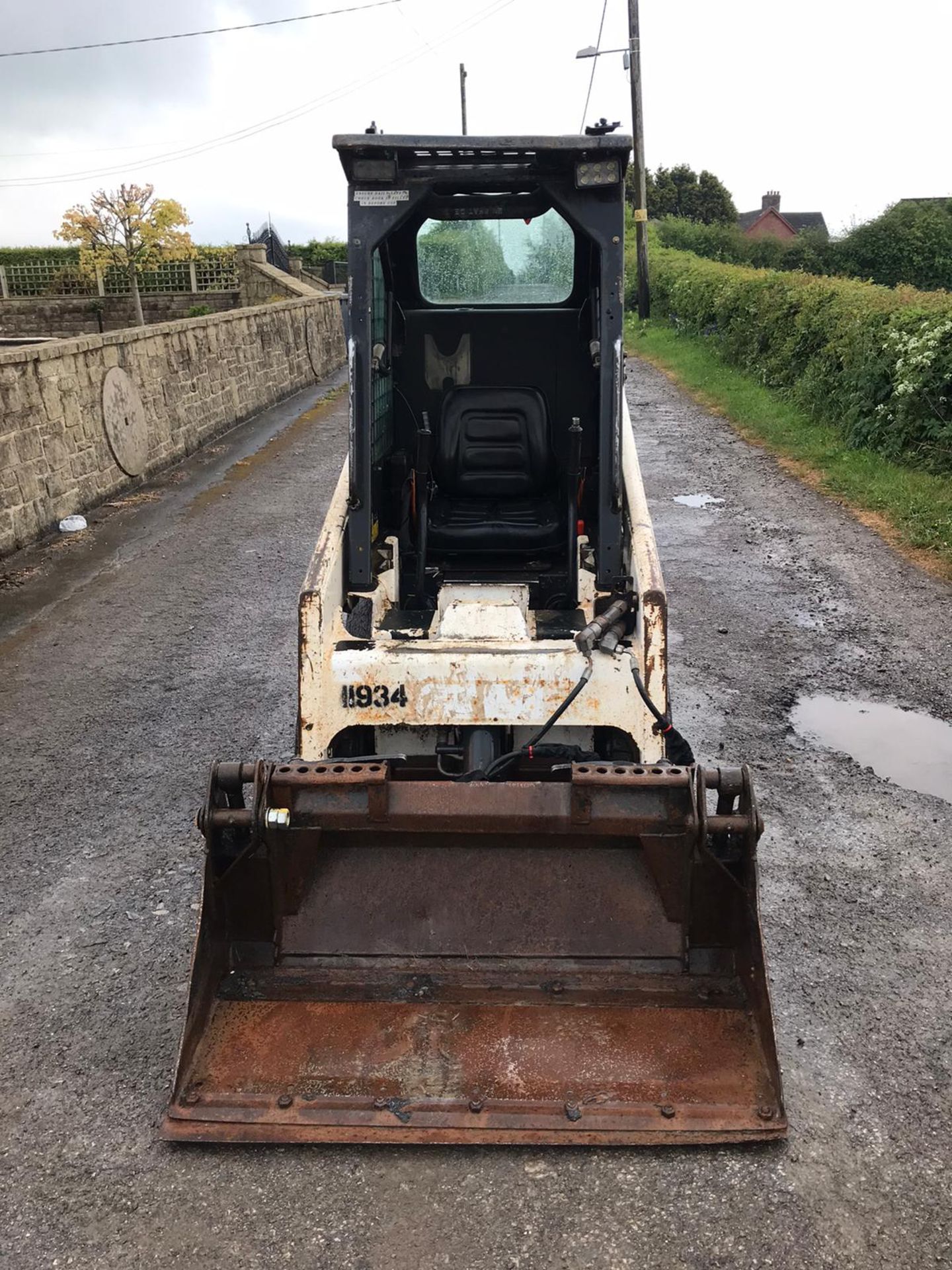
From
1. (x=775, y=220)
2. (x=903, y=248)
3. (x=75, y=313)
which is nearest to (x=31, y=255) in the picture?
(x=75, y=313)

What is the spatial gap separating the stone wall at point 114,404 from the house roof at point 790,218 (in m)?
59.1

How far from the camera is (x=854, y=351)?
41.4 ft

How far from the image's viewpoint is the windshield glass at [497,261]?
5824mm

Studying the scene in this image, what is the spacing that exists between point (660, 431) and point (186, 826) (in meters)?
11.6

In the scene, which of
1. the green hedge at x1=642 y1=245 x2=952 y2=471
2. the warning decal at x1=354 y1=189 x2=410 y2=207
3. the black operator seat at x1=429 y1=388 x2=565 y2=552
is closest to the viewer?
the warning decal at x1=354 y1=189 x2=410 y2=207

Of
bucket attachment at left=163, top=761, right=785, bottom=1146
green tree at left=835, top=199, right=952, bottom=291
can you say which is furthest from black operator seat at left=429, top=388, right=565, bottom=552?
green tree at left=835, top=199, right=952, bottom=291

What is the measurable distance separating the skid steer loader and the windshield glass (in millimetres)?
921

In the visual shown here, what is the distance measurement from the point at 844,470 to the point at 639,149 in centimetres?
1950

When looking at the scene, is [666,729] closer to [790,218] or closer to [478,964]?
[478,964]

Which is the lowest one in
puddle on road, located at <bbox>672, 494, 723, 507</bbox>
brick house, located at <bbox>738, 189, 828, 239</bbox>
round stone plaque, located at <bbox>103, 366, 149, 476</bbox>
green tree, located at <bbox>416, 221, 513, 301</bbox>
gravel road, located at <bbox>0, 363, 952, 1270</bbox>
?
gravel road, located at <bbox>0, 363, 952, 1270</bbox>

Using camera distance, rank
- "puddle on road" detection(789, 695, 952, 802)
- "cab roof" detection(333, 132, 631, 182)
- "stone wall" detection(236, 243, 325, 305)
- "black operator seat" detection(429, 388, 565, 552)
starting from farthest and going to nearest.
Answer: "stone wall" detection(236, 243, 325, 305), "black operator seat" detection(429, 388, 565, 552), "puddle on road" detection(789, 695, 952, 802), "cab roof" detection(333, 132, 631, 182)

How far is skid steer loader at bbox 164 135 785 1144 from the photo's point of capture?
3098mm

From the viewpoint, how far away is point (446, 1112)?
3.04 m

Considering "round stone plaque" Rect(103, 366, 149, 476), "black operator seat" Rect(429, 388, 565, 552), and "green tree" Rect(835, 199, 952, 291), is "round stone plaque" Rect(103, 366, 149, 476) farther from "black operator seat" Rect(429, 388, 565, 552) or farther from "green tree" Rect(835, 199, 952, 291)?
"green tree" Rect(835, 199, 952, 291)
